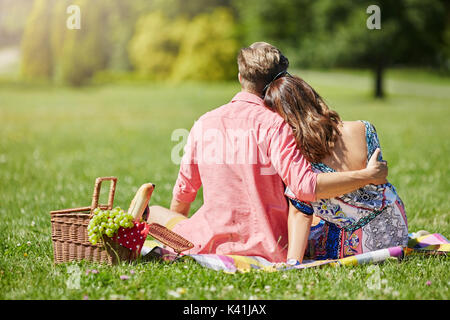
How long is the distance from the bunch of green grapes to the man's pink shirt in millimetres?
670

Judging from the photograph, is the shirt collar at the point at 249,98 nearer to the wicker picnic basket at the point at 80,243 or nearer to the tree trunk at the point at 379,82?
the wicker picnic basket at the point at 80,243

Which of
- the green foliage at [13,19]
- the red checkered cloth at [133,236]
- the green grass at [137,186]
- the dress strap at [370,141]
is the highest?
the green foliage at [13,19]

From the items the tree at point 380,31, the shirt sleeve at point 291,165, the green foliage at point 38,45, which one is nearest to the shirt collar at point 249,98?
the shirt sleeve at point 291,165

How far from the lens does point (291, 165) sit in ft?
11.8

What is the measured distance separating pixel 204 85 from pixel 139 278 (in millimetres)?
27940

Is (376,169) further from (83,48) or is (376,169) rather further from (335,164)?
(83,48)

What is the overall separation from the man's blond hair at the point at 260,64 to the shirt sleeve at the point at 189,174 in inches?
22.1

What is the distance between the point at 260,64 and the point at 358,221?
4.55 ft

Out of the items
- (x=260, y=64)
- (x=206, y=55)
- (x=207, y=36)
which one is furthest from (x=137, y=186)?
(x=207, y=36)

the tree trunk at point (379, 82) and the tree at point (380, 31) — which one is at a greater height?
the tree at point (380, 31)

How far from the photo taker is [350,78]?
3666 cm

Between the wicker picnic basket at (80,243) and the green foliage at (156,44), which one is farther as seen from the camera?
the green foliage at (156,44)

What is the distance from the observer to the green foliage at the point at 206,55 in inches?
1226
